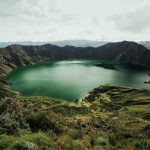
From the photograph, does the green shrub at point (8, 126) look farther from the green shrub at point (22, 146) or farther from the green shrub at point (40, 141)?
the green shrub at point (22, 146)

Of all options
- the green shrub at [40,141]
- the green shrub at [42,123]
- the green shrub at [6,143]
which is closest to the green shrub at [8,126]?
the green shrub at [40,141]

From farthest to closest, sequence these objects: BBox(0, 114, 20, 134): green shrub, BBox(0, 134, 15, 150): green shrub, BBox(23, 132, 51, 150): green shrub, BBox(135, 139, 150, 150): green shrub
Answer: BBox(135, 139, 150, 150): green shrub
BBox(0, 114, 20, 134): green shrub
BBox(23, 132, 51, 150): green shrub
BBox(0, 134, 15, 150): green shrub

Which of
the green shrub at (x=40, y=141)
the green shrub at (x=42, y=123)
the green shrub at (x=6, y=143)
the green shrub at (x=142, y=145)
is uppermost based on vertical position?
the green shrub at (x=6, y=143)

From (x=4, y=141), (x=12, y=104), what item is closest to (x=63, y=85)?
(x=12, y=104)

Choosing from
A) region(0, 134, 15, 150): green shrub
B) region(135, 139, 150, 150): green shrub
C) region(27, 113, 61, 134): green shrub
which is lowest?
region(135, 139, 150, 150): green shrub

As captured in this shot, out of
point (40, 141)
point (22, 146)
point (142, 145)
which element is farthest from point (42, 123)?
point (142, 145)

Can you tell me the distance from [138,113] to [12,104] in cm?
8027

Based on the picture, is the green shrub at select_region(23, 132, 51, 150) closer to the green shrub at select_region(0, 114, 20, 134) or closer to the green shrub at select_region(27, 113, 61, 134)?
the green shrub at select_region(0, 114, 20, 134)

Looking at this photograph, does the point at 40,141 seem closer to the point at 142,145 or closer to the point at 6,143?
the point at 6,143

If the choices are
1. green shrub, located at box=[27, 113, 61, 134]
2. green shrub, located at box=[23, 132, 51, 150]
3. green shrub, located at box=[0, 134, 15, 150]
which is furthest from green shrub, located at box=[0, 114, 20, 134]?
green shrub, located at box=[27, 113, 61, 134]

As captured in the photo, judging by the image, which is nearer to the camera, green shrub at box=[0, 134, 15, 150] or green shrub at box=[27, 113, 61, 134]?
green shrub at box=[0, 134, 15, 150]

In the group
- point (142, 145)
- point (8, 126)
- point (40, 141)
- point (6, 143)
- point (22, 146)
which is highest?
point (22, 146)

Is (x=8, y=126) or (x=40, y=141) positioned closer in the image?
(x=40, y=141)

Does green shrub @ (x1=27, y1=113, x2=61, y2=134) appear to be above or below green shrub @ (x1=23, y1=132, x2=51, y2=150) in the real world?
below
